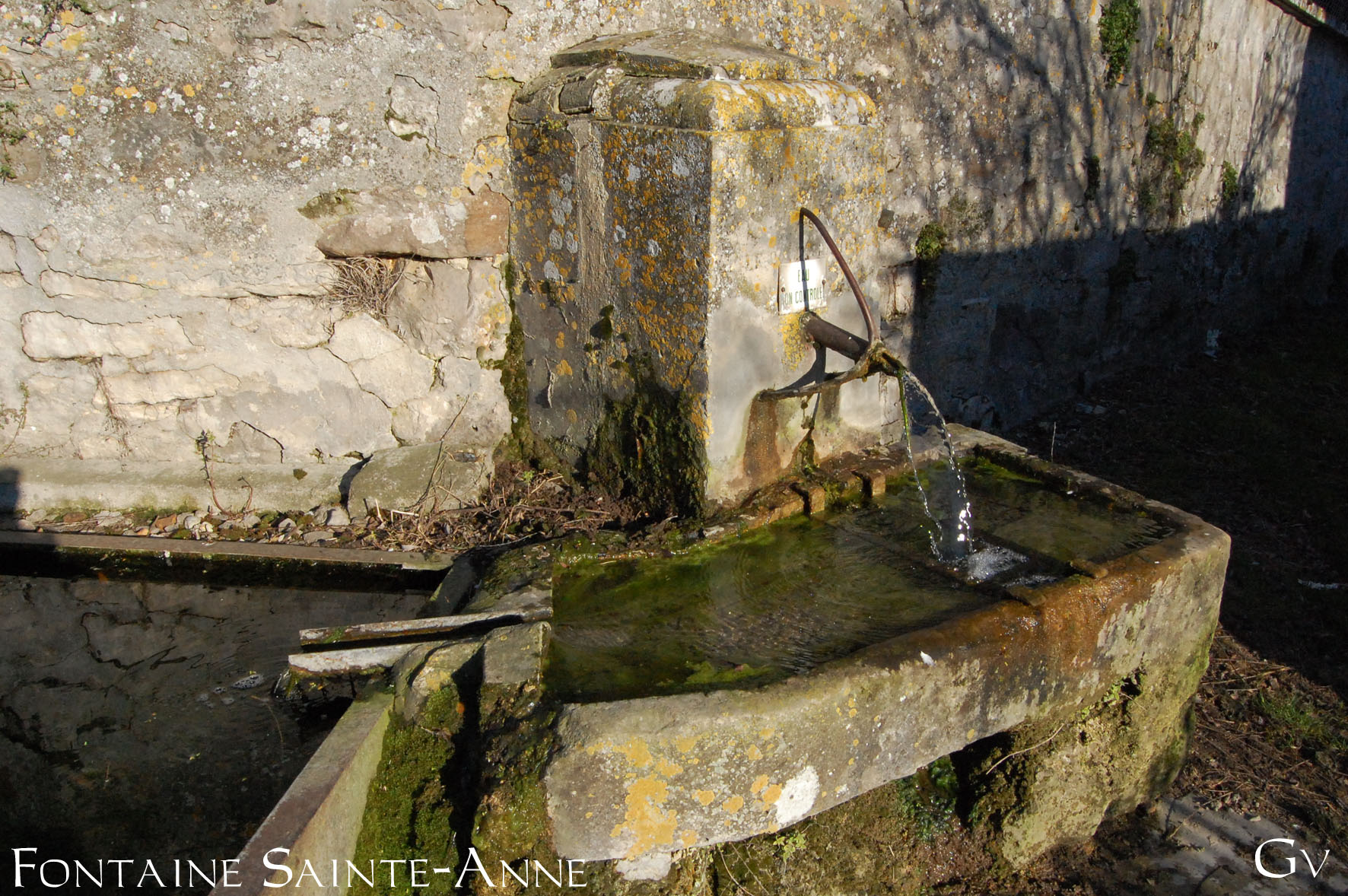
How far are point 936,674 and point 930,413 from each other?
8.62ft

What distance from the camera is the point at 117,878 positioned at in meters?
2.23

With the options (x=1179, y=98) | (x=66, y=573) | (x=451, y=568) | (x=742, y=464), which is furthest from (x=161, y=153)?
(x=1179, y=98)

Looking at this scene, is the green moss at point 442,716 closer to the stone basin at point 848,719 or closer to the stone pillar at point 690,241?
the stone basin at point 848,719

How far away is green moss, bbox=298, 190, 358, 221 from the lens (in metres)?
3.37

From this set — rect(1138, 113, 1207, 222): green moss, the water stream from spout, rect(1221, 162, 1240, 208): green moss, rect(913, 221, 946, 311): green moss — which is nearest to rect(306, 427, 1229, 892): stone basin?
the water stream from spout

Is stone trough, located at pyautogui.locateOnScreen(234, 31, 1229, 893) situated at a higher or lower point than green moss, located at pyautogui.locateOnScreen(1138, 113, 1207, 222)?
lower

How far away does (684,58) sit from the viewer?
2.91 metres

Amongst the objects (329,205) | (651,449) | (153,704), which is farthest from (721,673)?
(329,205)

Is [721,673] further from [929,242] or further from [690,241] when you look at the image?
[929,242]

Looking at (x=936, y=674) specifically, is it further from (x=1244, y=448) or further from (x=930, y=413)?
(x=1244, y=448)

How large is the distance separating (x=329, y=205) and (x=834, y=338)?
186 cm

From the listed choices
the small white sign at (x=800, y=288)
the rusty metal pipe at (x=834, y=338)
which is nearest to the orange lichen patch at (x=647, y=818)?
the rusty metal pipe at (x=834, y=338)

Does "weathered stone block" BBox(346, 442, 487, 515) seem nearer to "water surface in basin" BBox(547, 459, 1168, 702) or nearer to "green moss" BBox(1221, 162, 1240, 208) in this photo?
"water surface in basin" BBox(547, 459, 1168, 702)

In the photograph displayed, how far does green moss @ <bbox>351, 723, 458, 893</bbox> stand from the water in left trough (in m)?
0.38
